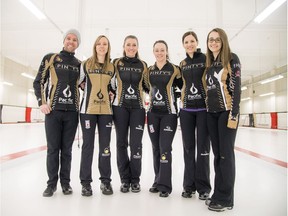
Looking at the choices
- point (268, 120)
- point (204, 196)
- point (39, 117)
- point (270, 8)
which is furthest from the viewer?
point (39, 117)

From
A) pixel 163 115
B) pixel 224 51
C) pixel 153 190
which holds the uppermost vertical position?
pixel 224 51

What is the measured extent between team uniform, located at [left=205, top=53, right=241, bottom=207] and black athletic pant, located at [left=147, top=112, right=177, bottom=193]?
1.39 feet

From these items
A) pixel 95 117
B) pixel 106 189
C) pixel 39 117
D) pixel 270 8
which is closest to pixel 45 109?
pixel 95 117

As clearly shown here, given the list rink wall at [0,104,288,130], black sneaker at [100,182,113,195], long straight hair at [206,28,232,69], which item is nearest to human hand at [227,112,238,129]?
long straight hair at [206,28,232,69]

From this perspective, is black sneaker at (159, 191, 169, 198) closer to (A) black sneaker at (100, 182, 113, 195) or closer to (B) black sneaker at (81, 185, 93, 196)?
(A) black sneaker at (100, 182, 113, 195)

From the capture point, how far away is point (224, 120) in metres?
1.89

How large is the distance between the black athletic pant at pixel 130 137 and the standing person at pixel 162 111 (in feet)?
0.42

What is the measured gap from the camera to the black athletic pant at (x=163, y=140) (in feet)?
7.27

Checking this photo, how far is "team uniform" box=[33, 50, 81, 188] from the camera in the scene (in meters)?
2.23

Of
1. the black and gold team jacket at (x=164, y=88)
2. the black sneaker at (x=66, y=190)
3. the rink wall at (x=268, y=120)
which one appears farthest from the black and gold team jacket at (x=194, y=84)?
the rink wall at (x=268, y=120)

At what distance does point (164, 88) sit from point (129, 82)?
1.19 ft

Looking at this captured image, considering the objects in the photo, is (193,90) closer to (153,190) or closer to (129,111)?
(129,111)

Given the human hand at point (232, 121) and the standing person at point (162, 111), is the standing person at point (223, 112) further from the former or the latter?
the standing person at point (162, 111)

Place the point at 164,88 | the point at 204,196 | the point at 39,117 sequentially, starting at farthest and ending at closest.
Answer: the point at 39,117
the point at 164,88
the point at 204,196
